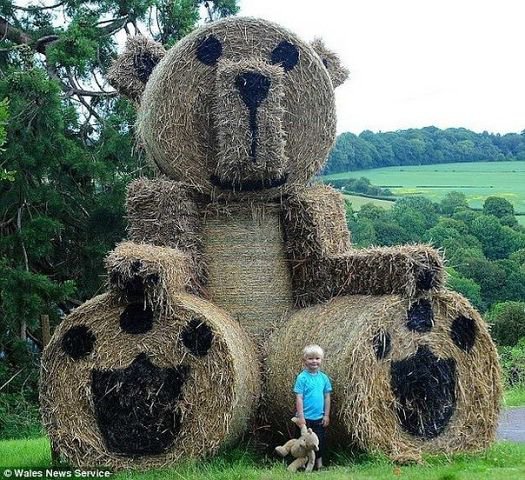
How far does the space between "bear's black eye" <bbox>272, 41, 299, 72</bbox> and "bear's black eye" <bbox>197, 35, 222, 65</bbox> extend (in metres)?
0.49

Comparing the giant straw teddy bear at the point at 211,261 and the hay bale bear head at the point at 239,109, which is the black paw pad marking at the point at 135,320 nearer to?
the giant straw teddy bear at the point at 211,261

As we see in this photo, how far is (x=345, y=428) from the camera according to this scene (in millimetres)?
7527

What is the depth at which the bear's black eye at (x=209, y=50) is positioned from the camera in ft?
28.4

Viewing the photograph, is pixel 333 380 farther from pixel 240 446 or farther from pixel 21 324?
pixel 21 324

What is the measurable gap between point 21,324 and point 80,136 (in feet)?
11.8

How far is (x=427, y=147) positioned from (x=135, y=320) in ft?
159

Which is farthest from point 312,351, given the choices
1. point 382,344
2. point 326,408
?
point 382,344

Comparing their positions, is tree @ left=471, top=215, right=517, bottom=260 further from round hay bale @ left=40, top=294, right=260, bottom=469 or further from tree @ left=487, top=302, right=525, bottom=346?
round hay bale @ left=40, top=294, right=260, bottom=469

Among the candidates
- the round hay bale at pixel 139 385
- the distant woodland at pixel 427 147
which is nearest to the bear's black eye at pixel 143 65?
the round hay bale at pixel 139 385

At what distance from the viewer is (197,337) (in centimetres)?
761

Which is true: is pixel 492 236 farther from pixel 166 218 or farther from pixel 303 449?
pixel 303 449

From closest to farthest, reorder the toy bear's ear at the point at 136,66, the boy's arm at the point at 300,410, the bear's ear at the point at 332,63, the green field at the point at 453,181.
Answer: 1. the boy's arm at the point at 300,410
2. the toy bear's ear at the point at 136,66
3. the bear's ear at the point at 332,63
4. the green field at the point at 453,181

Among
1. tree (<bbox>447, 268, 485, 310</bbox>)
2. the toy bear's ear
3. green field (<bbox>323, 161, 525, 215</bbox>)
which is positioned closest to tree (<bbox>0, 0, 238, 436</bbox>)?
the toy bear's ear

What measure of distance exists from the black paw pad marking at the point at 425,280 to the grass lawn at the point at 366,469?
1.31 meters
